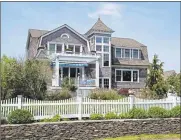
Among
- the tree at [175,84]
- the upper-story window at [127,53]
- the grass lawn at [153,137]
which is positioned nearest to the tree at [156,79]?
the tree at [175,84]

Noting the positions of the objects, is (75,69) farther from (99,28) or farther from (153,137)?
(153,137)

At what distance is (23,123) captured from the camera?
11.5m

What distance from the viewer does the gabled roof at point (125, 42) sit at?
1287 inches

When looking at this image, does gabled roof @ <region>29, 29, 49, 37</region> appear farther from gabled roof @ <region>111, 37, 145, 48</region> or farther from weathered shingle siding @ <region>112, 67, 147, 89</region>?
weathered shingle siding @ <region>112, 67, 147, 89</region>

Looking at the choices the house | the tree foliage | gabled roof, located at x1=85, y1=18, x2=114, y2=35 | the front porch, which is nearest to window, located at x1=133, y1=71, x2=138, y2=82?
the house

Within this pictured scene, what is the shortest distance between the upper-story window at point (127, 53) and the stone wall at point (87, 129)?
1926 centimetres

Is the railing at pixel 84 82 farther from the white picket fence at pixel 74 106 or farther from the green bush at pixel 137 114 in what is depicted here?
the green bush at pixel 137 114

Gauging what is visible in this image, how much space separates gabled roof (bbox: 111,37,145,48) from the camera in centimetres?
3269

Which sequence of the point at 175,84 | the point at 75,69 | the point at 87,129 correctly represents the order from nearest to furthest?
the point at 87,129 < the point at 75,69 < the point at 175,84

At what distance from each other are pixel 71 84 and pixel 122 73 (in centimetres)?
833

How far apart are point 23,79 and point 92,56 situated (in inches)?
494

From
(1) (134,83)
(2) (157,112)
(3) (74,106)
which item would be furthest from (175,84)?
(3) (74,106)

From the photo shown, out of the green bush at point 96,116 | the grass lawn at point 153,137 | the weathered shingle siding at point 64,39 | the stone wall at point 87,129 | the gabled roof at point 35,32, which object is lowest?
the grass lawn at point 153,137

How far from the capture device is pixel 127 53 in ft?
107
